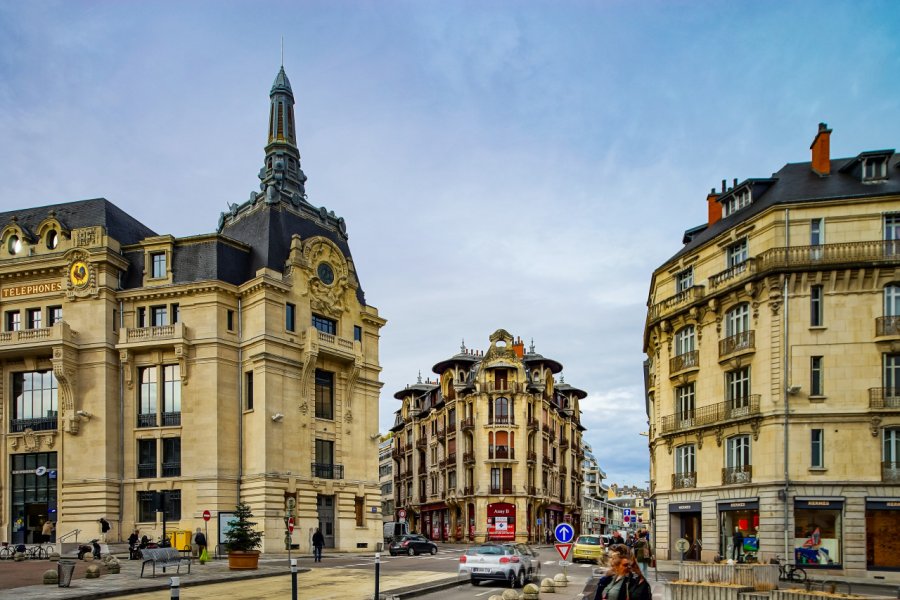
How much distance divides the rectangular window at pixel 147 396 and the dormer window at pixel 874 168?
38.1 metres

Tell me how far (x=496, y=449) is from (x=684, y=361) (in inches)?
1508

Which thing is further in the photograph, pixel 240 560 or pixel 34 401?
pixel 34 401

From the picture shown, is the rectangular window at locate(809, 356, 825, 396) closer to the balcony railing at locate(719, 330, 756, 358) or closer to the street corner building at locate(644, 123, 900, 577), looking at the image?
the street corner building at locate(644, 123, 900, 577)

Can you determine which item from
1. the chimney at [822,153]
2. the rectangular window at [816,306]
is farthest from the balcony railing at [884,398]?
the chimney at [822,153]

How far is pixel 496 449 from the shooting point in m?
76.6

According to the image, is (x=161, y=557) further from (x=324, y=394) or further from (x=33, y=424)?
(x=33, y=424)

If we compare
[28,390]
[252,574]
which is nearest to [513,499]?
[28,390]

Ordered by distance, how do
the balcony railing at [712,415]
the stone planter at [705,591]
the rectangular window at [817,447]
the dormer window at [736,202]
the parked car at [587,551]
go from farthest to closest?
the parked car at [587,551] → the dormer window at [736,202] → the balcony railing at [712,415] → the rectangular window at [817,447] → the stone planter at [705,591]

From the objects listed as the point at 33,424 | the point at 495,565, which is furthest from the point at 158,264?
the point at 495,565

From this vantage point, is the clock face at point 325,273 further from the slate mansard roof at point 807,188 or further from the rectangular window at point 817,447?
the rectangular window at point 817,447

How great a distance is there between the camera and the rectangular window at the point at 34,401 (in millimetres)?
46934

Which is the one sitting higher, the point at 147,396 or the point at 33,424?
the point at 147,396

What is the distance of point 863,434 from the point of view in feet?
107

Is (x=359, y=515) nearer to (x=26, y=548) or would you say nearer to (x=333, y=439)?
(x=333, y=439)
